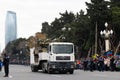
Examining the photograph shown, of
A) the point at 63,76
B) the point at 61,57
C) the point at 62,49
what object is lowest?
the point at 63,76

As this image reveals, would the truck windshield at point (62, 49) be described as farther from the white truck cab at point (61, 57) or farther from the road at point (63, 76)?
the road at point (63, 76)

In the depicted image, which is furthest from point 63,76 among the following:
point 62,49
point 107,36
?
point 107,36

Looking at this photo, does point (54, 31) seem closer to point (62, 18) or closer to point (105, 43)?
point (62, 18)

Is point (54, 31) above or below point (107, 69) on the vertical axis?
above

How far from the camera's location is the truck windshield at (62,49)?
127 feet

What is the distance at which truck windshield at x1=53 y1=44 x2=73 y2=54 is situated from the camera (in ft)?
127

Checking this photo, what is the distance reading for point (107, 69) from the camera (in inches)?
1984

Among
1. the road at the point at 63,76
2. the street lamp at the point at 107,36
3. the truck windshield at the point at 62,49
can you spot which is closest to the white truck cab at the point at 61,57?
the truck windshield at the point at 62,49

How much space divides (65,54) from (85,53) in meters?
50.9

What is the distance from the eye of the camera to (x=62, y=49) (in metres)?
38.6

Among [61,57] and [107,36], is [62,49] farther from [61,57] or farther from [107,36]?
[107,36]

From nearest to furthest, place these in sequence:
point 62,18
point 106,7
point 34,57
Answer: point 34,57, point 106,7, point 62,18

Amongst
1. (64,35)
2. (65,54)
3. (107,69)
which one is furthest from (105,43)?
(65,54)

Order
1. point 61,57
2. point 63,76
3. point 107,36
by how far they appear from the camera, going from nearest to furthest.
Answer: point 63,76 → point 61,57 → point 107,36
